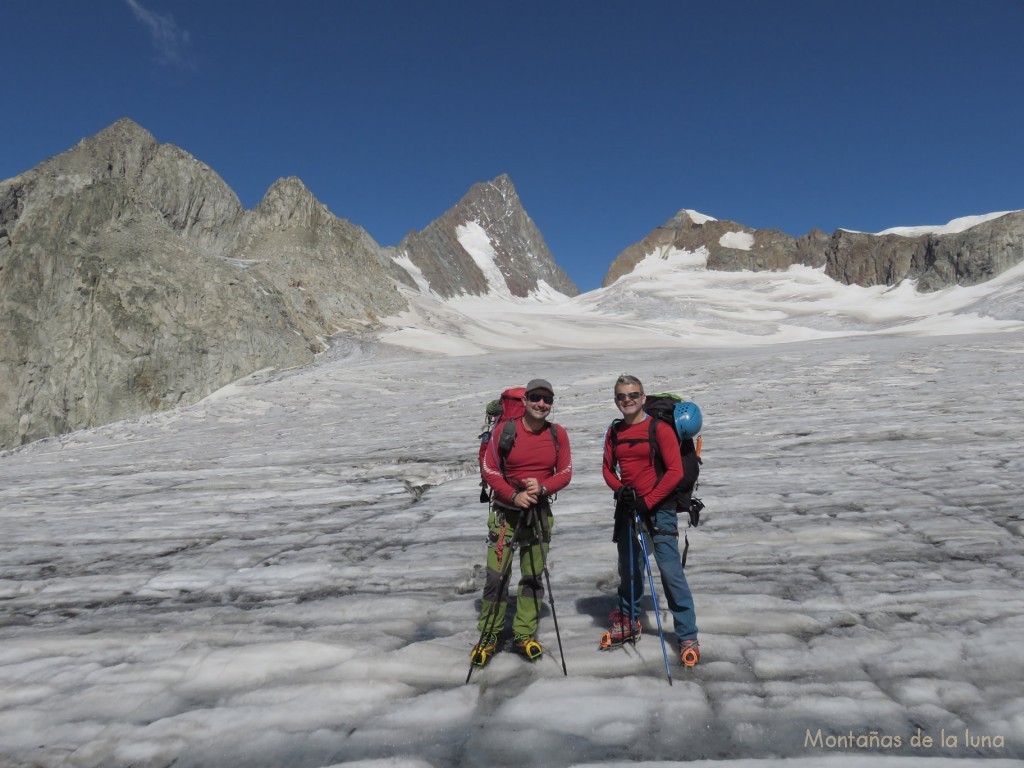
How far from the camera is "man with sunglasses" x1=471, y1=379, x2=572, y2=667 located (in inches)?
168

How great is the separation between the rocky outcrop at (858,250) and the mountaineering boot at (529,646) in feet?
371

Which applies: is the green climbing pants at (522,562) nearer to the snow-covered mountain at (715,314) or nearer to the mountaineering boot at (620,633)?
the mountaineering boot at (620,633)

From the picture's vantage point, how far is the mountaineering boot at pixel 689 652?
4117 millimetres

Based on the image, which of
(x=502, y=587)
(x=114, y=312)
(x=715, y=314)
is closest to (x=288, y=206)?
(x=114, y=312)

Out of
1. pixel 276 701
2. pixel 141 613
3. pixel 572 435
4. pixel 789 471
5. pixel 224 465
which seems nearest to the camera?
pixel 276 701

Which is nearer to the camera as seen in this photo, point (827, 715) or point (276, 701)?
point (827, 715)

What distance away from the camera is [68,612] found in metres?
5.61

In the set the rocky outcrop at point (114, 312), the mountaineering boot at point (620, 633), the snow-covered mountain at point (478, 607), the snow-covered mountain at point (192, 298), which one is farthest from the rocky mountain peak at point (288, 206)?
the mountaineering boot at point (620, 633)

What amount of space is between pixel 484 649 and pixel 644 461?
178 cm

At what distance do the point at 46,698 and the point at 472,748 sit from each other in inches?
122

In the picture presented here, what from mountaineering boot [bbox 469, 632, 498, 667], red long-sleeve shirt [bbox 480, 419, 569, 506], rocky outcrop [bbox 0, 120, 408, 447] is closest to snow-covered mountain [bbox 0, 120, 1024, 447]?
rocky outcrop [bbox 0, 120, 408, 447]

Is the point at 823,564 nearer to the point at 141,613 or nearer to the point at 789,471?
the point at 789,471

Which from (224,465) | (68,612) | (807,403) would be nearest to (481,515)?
(68,612)

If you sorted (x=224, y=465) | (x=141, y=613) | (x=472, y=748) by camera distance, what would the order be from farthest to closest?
(x=224, y=465), (x=141, y=613), (x=472, y=748)
